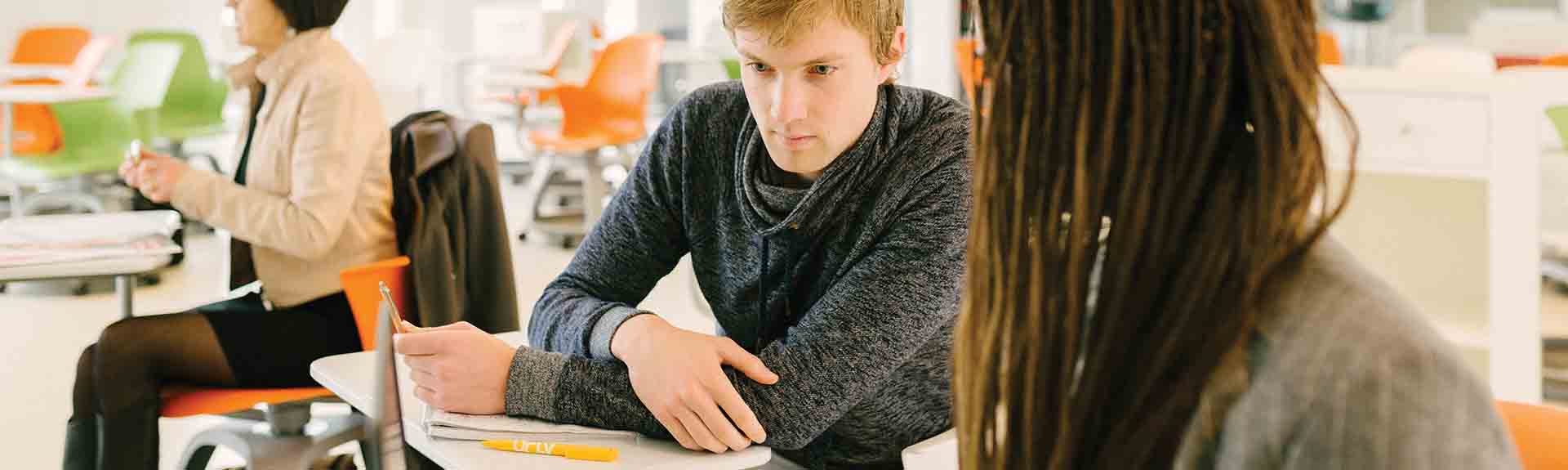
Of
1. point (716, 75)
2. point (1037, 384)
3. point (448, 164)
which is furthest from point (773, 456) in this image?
point (716, 75)

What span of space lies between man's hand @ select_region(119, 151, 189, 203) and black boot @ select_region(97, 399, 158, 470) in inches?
14.3

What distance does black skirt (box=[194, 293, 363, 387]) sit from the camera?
6.91 ft

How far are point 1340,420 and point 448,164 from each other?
6.00 ft

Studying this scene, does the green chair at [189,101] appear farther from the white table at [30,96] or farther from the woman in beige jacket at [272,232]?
the woman in beige jacket at [272,232]

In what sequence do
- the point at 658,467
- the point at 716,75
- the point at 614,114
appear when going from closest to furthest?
1. the point at 658,467
2. the point at 614,114
3. the point at 716,75

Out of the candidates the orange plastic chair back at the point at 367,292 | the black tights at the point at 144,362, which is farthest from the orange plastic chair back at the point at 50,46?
the orange plastic chair back at the point at 367,292

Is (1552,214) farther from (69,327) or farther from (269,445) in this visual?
(69,327)

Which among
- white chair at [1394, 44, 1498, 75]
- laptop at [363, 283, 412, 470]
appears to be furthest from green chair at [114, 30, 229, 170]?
laptop at [363, 283, 412, 470]

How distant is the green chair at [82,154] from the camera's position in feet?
18.1

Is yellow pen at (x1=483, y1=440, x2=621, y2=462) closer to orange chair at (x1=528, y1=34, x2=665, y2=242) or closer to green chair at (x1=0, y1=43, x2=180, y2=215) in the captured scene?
orange chair at (x1=528, y1=34, x2=665, y2=242)

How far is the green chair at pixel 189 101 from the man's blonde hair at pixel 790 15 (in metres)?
6.15

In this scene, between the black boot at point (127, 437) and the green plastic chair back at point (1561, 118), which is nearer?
the black boot at point (127, 437)

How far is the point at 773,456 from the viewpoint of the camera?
156cm

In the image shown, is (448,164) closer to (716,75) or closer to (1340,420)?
(1340,420)
